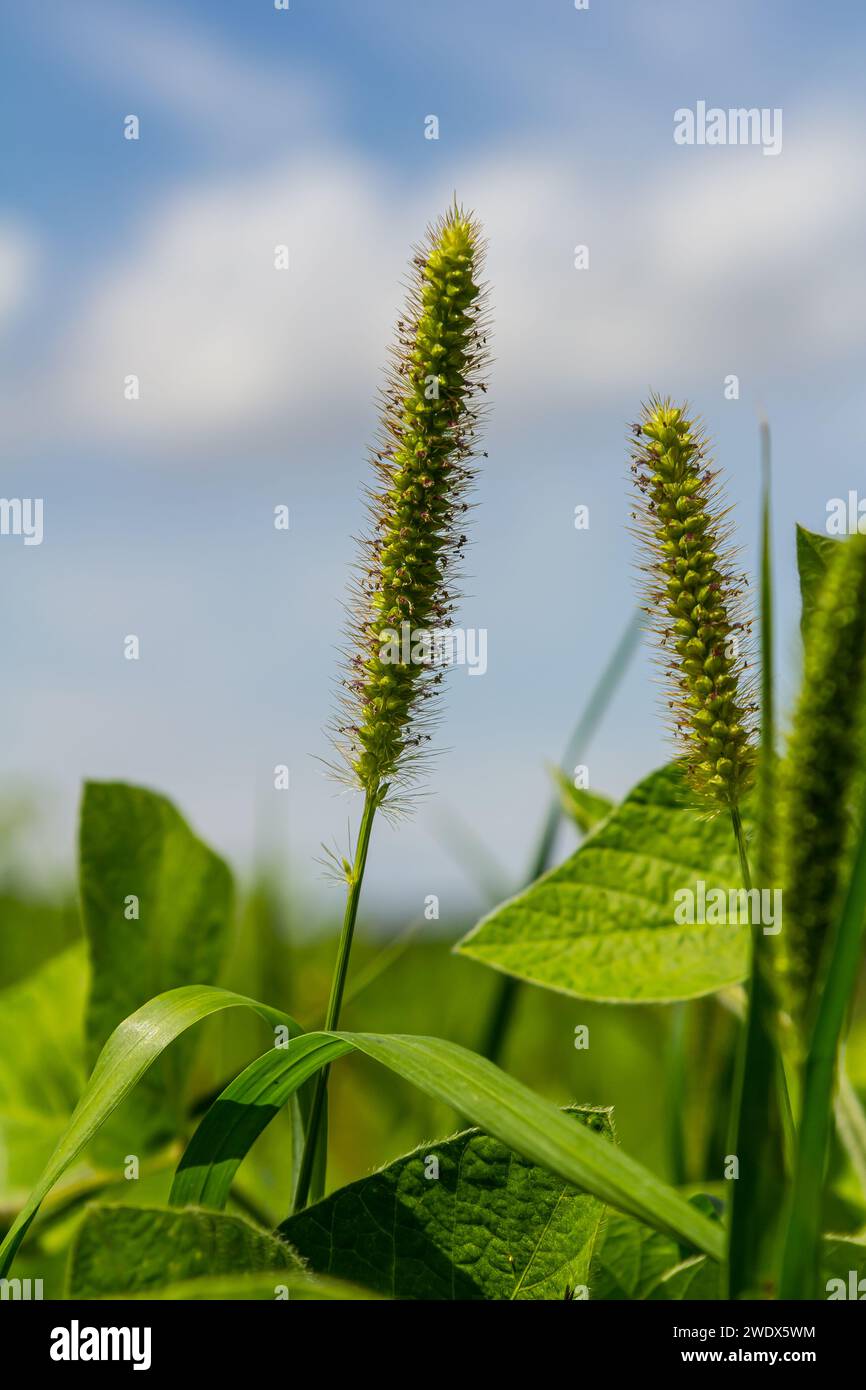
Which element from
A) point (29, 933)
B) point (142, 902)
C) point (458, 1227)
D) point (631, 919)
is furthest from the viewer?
point (29, 933)

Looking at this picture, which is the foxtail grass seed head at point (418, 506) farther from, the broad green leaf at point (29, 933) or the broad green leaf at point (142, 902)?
the broad green leaf at point (29, 933)

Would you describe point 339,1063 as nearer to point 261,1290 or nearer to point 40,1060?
point 40,1060

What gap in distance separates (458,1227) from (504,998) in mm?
912

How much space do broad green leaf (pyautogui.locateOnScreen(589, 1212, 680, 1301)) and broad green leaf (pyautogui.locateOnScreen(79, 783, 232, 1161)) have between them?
0.68 metres

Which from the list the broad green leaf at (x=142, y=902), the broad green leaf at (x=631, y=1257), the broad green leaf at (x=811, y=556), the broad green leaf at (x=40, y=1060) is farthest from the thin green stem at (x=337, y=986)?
the broad green leaf at (x=40, y=1060)

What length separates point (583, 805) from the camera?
5.42 feet

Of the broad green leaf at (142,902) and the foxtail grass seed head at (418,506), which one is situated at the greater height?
the foxtail grass seed head at (418,506)

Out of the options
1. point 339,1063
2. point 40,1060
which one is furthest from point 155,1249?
point 339,1063

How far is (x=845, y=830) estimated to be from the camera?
2.02 feet

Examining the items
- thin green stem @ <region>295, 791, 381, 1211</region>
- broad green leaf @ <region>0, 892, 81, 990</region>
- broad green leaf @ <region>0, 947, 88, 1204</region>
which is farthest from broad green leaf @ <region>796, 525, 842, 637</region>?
broad green leaf @ <region>0, 892, 81, 990</region>

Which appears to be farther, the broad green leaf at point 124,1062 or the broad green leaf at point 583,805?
the broad green leaf at point 583,805

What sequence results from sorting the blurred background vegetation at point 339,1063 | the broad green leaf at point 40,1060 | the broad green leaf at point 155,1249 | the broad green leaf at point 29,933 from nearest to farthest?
the broad green leaf at point 155,1249, the blurred background vegetation at point 339,1063, the broad green leaf at point 40,1060, the broad green leaf at point 29,933

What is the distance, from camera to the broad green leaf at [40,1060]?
6.25ft
